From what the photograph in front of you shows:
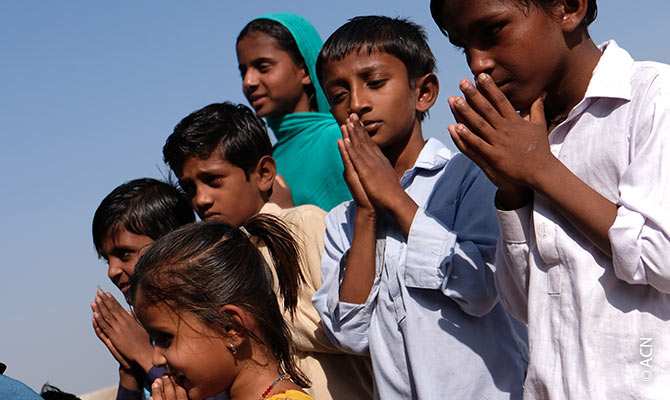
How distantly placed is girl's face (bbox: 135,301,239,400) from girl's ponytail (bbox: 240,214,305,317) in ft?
2.26

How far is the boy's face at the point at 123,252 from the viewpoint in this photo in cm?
418

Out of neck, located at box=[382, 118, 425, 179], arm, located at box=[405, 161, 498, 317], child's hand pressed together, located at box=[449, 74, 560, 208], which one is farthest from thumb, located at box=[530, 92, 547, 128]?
neck, located at box=[382, 118, 425, 179]

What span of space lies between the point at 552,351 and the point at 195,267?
1.30m

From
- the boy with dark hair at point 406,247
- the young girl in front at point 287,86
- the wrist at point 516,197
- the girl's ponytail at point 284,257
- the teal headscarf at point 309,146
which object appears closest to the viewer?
the wrist at point 516,197

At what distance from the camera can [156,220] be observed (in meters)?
4.26

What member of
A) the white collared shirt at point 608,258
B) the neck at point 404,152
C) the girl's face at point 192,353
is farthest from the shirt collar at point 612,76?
the girl's face at point 192,353

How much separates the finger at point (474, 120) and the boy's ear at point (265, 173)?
6.77 ft

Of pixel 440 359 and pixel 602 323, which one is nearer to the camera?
pixel 602 323

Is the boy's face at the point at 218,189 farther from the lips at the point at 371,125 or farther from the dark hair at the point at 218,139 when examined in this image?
the lips at the point at 371,125

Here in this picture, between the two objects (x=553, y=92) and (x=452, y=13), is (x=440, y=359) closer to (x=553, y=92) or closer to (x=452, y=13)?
(x=553, y=92)

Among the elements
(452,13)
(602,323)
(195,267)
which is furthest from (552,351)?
(195,267)

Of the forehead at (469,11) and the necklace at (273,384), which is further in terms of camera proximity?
the necklace at (273,384)

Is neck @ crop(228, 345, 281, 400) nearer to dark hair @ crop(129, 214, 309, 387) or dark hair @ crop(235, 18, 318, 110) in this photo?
dark hair @ crop(129, 214, 309, 387)

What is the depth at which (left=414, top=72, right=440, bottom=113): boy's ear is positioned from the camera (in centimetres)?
341
